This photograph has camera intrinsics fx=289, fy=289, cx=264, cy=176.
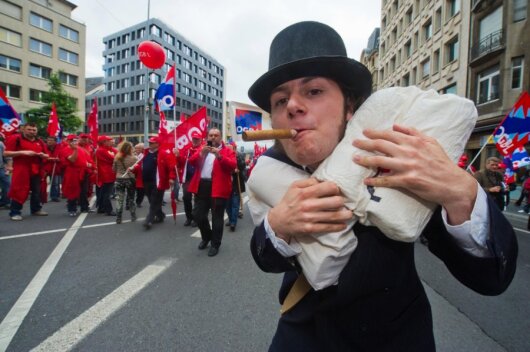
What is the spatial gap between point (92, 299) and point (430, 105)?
351 centimetres

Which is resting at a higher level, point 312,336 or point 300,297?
point 300,297

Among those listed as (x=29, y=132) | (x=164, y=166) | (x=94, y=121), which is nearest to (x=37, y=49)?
(x=94, y=121)

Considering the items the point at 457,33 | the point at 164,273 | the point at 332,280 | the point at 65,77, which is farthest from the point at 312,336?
the point at 65,77

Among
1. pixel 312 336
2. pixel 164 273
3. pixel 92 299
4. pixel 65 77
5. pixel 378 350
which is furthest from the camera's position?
pixel 65 77

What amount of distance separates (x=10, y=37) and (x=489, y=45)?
4555 cm

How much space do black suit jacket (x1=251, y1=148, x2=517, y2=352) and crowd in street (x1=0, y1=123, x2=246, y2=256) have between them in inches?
152

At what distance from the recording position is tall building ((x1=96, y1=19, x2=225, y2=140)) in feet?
211

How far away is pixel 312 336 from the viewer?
3.80 ft

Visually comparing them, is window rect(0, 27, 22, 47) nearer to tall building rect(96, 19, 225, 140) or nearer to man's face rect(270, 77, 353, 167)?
tall building rect(96, 19, 225, 140)

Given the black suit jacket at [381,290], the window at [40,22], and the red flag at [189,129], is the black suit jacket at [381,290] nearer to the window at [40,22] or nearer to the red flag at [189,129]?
the red flag at [189,129]

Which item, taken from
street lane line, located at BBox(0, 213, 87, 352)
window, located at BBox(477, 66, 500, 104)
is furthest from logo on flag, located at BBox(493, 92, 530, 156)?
window, located at BBox(477, 66, 500, 104)

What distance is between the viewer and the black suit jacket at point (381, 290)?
91 cm

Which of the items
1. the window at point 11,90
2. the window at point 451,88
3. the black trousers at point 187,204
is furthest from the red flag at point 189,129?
the window at point 11,90

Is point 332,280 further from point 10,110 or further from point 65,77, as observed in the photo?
point 65,77
